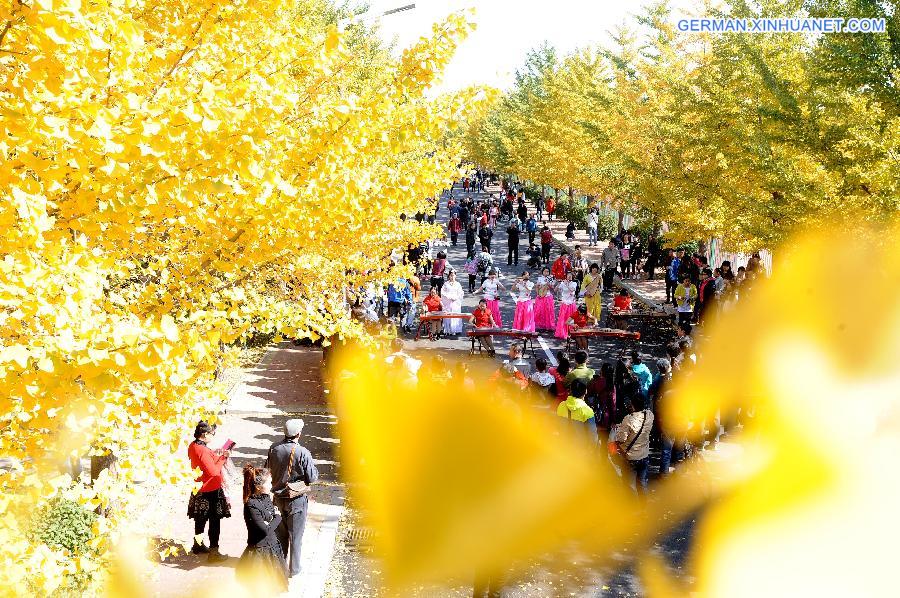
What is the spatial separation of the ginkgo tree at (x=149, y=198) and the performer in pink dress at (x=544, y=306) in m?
12.1

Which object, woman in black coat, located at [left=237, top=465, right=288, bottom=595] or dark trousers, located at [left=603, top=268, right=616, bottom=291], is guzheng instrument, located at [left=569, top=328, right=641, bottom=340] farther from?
woman in black coat, located at [left=237, top=465, right=288, bottom=595]

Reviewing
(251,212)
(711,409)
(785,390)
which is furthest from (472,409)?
(251,212)

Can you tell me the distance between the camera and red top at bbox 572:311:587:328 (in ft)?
60.6

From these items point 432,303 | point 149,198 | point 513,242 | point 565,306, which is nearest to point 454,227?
point 513,242

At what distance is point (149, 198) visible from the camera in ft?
14.3

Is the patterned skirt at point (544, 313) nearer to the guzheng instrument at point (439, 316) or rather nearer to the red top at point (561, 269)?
the guzheng instrument at point (439, 316)

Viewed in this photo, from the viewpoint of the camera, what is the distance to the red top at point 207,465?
8.69 metres

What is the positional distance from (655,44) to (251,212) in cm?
3159

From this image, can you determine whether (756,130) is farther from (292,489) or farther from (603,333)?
(292,489)

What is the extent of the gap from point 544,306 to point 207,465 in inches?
514

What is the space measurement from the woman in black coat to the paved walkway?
342 mm

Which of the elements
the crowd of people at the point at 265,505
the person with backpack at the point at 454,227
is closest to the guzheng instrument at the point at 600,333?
the crowd of people at the point at 265,505

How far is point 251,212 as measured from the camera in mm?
5930

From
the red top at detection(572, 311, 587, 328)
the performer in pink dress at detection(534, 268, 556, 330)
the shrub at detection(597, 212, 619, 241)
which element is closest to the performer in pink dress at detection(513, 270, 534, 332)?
the performer in pink dress at detection(534, 268, 556, 330)
